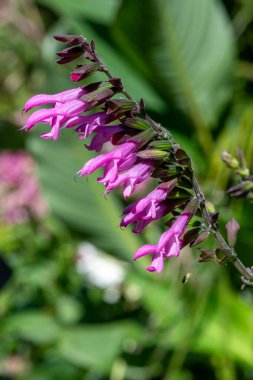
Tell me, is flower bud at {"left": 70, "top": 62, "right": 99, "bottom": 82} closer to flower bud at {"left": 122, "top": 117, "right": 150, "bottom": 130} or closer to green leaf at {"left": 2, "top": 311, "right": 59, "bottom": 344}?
flower bud at {"left": 122, "top": 117, "right": 150, "bottom": 130}

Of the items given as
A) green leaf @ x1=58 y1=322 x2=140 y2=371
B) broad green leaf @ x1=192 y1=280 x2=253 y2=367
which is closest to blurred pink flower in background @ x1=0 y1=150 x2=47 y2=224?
green leaf @ x1=58 y1=322 x2=140 y2=371

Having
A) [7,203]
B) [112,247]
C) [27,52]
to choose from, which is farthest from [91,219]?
[27,52]

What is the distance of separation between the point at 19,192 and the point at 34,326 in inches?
16.8

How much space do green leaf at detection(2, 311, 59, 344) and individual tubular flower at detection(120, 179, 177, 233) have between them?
1641 millimetres

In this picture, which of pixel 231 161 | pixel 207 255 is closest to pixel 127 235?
pixel 231 161

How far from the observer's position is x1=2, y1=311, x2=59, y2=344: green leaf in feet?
7.47

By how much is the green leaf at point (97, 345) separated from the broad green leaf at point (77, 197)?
0.24 m

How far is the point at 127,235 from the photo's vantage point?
230cm

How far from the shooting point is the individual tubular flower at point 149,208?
2.18ft

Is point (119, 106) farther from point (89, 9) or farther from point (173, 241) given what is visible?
point (89, 9)

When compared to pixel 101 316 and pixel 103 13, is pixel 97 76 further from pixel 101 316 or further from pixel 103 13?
pixel 101 316

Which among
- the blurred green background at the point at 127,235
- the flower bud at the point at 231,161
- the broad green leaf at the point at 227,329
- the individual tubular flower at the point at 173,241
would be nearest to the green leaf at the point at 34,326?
the blurred green background at the point at 127,235

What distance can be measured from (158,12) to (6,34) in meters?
1.21

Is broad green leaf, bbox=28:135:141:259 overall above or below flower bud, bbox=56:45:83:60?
below
